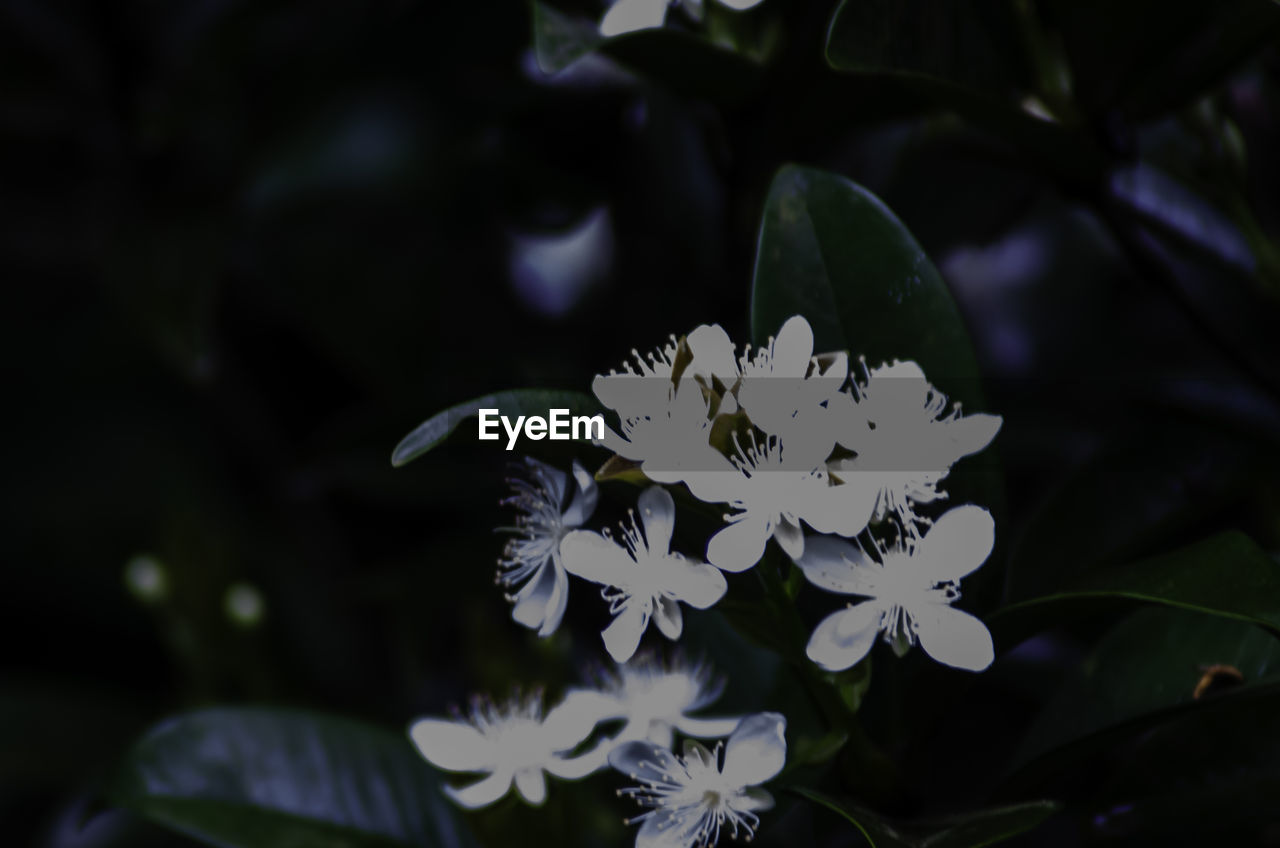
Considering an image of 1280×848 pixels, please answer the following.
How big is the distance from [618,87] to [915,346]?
476mm

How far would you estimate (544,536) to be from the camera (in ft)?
1.71

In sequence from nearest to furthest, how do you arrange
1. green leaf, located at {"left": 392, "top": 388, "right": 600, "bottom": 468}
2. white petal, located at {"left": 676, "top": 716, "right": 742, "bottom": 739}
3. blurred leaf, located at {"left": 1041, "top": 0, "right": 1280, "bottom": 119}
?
green leaf, located at {"left": 392, "top": 388, "right": 600, "bottom": 468}, white petal, located at {"left": 676, "top": 716, "right": 742, "bottom": 739}, blurred leaf, located at {"left": 1041, "top": 0, "right": 1280, "bottom": 119}

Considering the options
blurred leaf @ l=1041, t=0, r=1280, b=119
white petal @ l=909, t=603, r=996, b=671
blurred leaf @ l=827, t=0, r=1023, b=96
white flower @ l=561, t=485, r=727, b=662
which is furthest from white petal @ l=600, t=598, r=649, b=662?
blurred leaf @ l=1041, t=0, r=1280, b=119

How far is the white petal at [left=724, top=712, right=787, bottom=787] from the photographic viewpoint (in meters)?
0.45

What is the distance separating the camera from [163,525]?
115cm

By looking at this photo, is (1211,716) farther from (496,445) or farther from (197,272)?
(197,272)

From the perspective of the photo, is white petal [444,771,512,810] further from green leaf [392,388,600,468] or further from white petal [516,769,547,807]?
green leaf [392,388,600,468]

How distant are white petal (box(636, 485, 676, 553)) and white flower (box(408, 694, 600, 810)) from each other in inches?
5.2

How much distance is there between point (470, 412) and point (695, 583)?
113 mm

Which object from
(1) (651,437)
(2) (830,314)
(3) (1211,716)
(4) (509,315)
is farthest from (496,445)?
(4) (509,315)

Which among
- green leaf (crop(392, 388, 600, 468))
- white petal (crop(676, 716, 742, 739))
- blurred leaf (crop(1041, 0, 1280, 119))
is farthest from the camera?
blurred leaf (crop(1041, 0, 1280, 119))

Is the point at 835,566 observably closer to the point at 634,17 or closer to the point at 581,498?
the point at 581,498

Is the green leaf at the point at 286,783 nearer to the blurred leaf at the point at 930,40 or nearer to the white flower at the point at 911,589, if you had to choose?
the white flower at the point at 911,589

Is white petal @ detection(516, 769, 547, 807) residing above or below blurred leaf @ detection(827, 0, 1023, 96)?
below
